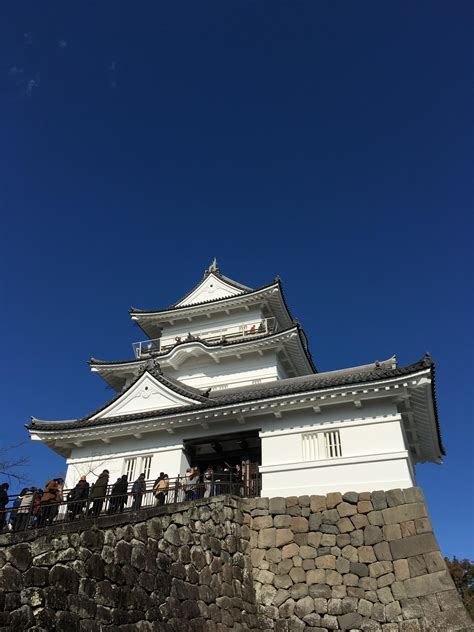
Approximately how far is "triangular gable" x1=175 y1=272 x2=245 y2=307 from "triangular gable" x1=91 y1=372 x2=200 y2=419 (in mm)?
8499

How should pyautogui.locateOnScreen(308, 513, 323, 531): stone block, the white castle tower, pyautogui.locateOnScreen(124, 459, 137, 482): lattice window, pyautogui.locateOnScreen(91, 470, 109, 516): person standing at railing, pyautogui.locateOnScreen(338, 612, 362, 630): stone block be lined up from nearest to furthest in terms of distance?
pyautogui.locateOnScreen(338, 612, 362, 630): stone block
pyautogui.locateOnScreen(91, 470, 109, 516): person standing at railing
pyautogui.locateOnScreen(308, 513, 323, 531): stone block
the white castle tower
pyautogui.locateOnScreen(124, 459, 137, 482): lattice window

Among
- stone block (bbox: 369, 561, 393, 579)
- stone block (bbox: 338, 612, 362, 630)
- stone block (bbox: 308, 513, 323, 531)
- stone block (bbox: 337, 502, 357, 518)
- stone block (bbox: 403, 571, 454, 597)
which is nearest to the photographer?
stone block (bbox: 403, 571, 454, 597)

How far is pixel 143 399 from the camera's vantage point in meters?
15.2

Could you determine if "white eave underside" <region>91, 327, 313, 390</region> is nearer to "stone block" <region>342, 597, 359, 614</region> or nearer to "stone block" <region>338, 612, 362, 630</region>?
"stone block" <region>342, 597, 359, 614</region>

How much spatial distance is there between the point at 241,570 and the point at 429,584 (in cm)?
388

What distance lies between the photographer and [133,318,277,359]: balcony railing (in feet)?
68.3

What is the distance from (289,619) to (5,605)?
6.18 metres

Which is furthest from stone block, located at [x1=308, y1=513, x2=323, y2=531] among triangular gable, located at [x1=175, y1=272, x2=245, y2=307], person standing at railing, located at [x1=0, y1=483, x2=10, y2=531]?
triangular gable, located at [x1=175, y1=272, x2=245, y2=307]

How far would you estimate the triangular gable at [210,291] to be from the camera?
929 inches

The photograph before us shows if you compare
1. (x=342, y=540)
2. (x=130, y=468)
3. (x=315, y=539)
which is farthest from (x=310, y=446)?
(x=130, y=468)

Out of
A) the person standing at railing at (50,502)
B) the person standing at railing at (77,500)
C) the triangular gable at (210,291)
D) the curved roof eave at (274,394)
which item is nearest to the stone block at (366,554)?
the curved roof eave at (274,394)

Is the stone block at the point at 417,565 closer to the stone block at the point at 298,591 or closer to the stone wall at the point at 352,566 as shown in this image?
the stone wall at the point at 352,566

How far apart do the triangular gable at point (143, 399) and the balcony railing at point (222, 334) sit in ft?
15.1

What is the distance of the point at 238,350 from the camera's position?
19375mm
